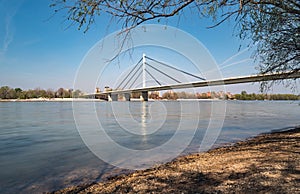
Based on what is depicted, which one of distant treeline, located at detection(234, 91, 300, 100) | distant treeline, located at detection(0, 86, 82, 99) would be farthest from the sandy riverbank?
distant treeline, located at detection(0, 86, 82, 99)

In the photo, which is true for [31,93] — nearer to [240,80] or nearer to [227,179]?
[240,80]

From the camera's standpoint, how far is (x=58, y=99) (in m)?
105

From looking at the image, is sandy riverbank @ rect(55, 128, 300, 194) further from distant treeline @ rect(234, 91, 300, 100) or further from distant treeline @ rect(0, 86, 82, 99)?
distant treeline @ rect(0, 86, 82, 99)

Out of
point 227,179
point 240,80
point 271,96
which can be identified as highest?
point 240,80

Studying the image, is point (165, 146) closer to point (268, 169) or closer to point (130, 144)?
point (130, 144)

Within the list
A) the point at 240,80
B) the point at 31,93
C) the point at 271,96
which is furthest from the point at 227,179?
the point at 31,93

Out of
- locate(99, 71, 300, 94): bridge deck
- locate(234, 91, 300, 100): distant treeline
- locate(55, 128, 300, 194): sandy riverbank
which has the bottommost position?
locate(55, 128, 300, 194): sandy riverbank

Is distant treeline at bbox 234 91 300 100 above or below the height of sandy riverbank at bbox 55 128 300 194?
above

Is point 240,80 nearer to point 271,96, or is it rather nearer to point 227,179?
point 271,96

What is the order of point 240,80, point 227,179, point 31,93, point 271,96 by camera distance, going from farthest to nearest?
1. point 31,93
2. point 240,80
3. point 271,96
4. point 227,179

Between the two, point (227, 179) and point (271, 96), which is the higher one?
point (271, 96)

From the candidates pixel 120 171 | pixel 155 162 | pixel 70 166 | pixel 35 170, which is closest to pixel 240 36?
pixel 155 162

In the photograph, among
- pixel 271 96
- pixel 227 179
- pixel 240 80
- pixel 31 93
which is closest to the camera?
pixel 227 179

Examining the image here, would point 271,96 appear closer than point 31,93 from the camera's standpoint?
Yes
